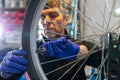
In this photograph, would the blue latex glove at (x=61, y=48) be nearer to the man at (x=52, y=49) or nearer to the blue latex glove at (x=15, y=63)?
the man at (x=52, y=49)

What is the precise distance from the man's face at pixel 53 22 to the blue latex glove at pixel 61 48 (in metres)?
0.07

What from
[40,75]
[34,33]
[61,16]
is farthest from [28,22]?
[61,16]

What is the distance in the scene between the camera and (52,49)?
2.70 ft

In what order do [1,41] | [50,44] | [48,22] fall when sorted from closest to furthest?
1. [50,44]
2. [48,22]
3. [1,41]

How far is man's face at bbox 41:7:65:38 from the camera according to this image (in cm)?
94

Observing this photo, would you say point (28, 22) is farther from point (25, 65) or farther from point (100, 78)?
point (100, 78)

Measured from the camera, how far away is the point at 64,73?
0.98 metres

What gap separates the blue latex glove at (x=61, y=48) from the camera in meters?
0.81

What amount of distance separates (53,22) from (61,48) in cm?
13

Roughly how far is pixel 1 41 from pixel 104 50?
183cm

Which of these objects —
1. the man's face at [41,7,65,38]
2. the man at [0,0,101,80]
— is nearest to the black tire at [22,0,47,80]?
the man at [0,0,101,80]

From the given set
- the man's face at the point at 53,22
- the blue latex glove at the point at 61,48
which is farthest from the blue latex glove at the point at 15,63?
the man's face at the point at 53,22

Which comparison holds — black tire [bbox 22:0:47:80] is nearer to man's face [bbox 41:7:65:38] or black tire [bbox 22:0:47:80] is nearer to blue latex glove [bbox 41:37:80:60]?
blue latex glove [bbox 41:37:80:60]

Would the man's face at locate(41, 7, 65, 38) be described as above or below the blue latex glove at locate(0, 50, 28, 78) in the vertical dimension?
above
